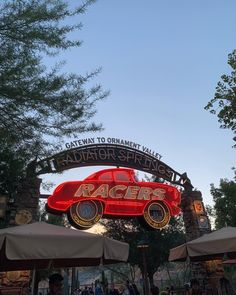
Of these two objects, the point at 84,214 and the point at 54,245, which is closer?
the point at 54,245

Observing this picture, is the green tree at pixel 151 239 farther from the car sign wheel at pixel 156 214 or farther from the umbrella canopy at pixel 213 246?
the umbrella canopy at pixel 213 246

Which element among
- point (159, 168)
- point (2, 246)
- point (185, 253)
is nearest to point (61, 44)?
point (2, 246)

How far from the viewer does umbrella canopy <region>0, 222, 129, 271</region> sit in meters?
5.09

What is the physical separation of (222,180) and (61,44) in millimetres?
18816

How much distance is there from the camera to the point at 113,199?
47.6 feet

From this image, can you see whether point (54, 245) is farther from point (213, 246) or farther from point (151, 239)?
point (151, 239)

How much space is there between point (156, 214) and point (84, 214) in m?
3.29

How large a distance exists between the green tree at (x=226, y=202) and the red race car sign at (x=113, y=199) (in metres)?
7.78

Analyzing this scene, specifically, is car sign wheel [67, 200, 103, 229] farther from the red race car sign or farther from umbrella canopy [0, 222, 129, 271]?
umbrella canopy [0, 222, 129, 271]

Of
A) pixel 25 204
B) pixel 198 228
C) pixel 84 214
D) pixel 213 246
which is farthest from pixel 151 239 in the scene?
pixel 213 246

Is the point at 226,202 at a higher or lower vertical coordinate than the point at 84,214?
higher

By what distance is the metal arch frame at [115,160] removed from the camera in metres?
13.6

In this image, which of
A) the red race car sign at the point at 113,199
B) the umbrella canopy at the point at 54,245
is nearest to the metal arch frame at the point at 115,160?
the red race car sign at the point at 113,199

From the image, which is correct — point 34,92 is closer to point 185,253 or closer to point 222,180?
point 185,253
